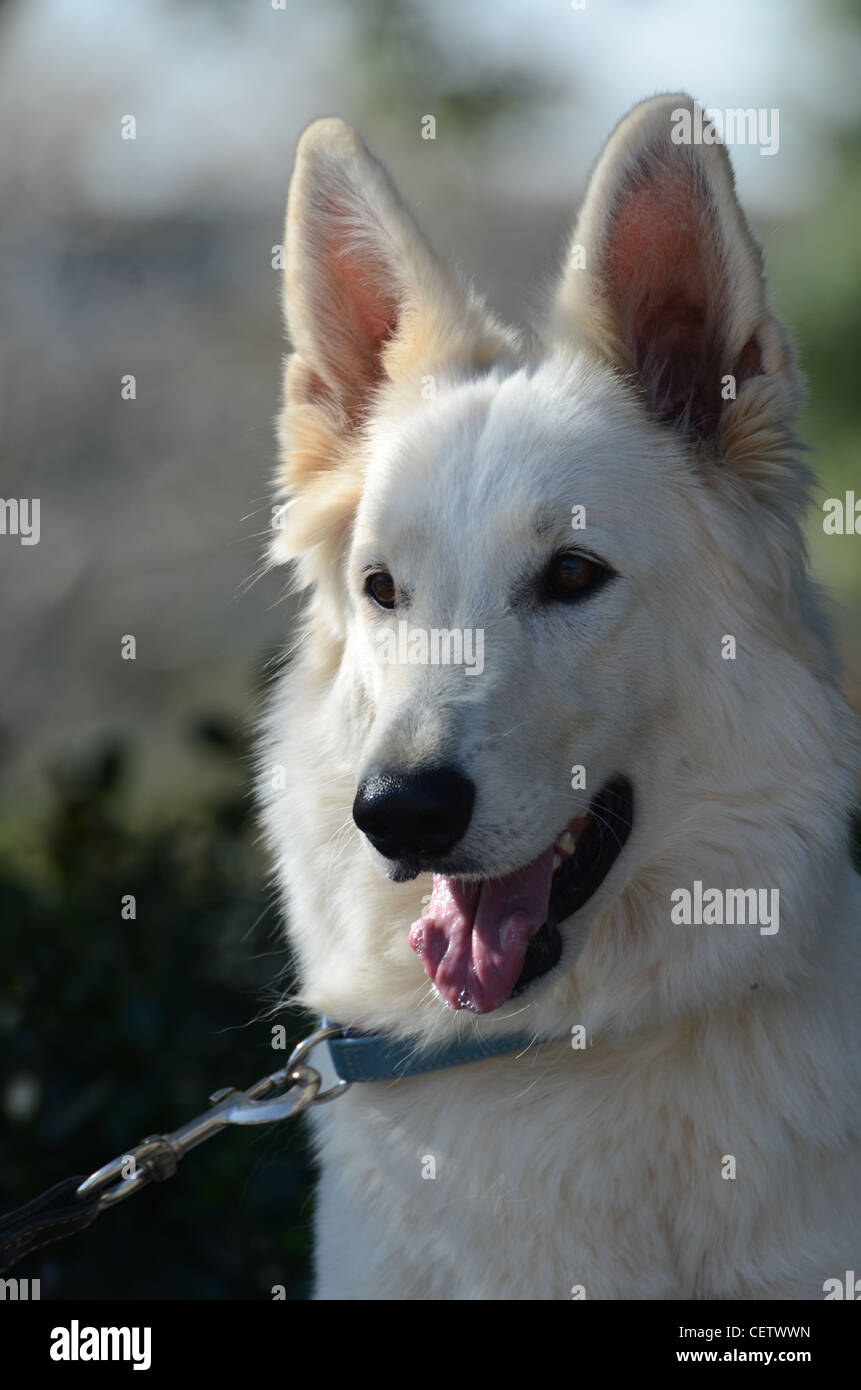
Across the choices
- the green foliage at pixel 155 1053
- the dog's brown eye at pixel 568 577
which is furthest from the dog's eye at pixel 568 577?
the green foliage at pixel 155 1053

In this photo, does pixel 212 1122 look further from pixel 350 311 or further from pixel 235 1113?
pixel 350 311

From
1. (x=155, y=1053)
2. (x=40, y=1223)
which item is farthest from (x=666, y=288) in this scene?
(x=155, y=1053)

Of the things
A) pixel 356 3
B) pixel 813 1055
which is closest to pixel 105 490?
pixel 356 3

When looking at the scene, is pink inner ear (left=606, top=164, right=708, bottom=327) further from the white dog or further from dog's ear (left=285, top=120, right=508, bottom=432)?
dog's ear (left=285, top=120, right=508, bottom=432)

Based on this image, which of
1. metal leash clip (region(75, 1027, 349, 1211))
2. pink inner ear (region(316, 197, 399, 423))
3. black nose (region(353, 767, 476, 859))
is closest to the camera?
black nose (region(353, 767, 476, 859))

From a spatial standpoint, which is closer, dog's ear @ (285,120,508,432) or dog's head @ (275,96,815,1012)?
dog's head @ (275,96,815,1012)

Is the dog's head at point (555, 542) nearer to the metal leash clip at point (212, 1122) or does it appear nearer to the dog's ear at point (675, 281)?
the dog's ear at point (675, 281)

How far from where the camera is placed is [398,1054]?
2.71m

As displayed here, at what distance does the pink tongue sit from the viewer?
8.11 ft

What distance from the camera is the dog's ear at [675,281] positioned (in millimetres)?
2549

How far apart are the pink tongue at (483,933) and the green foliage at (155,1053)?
164 centimetres

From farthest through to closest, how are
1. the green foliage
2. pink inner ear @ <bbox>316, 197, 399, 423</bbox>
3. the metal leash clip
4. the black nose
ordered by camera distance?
the green foliage < pink inner ear @ <bbox>316, 197, 399, 423</bbox> < the metal leash clip < the black nose

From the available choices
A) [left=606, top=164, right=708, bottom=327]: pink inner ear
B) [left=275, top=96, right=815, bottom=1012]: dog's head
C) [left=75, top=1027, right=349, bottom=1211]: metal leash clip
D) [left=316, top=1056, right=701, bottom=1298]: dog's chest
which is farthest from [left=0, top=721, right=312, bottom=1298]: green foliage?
[left=606, top=164, right=708, bottom=327]: pink inner ear
